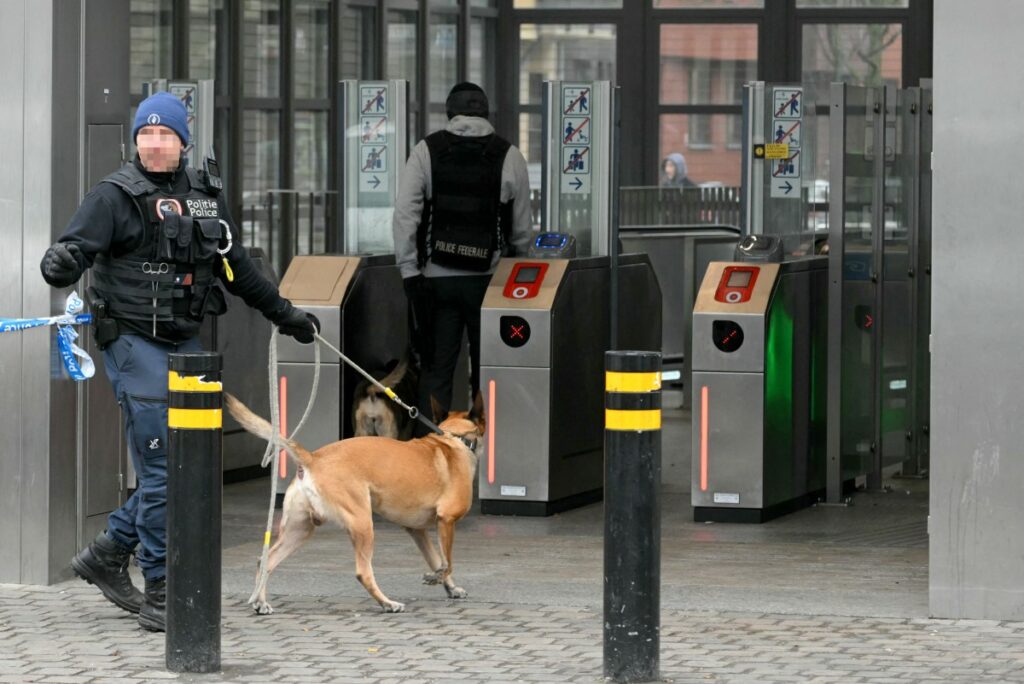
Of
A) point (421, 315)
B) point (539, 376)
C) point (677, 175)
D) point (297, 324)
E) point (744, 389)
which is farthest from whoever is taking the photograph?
point (677, 175)

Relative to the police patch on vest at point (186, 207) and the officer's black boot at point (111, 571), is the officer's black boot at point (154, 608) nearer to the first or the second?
the officer's black boot at point (111, 571)

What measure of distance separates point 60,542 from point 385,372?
2.91 meters

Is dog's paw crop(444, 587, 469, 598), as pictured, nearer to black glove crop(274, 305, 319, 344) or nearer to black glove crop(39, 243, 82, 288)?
black glove crop(274, 305, 319, 344)

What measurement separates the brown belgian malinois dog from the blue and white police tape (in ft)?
2.22

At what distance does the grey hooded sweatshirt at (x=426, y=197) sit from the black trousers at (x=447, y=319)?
57mm

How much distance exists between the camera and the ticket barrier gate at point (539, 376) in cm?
1005

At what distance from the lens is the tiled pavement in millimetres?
6496

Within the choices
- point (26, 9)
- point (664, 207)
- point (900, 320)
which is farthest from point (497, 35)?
point (26, 9)

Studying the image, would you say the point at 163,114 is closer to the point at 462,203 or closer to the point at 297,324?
the point at 297,324

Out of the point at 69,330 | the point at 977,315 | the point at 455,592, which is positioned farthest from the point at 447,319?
the point at 977,315

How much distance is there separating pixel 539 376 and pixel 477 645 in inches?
129

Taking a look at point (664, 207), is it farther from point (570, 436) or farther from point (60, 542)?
point (60, 542)

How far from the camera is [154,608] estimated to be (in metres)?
7.21

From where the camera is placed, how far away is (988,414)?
7.28 meters
